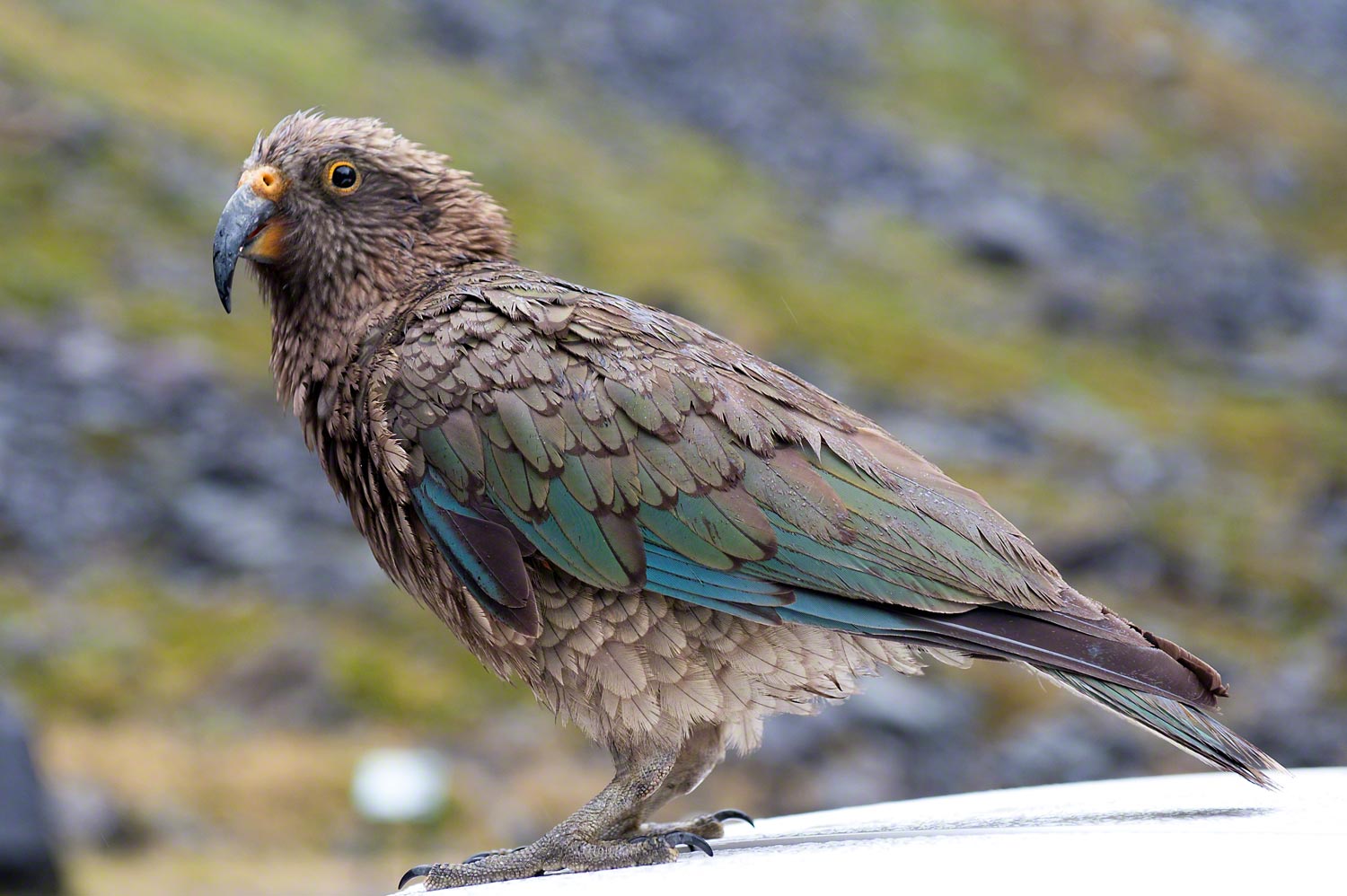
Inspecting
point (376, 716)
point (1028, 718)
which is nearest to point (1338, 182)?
point (1028, 718)

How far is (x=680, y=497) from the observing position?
190 inches

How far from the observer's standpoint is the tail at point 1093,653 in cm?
441

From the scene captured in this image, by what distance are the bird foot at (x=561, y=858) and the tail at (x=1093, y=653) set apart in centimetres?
79

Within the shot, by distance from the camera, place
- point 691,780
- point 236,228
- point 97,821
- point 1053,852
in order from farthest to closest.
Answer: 1. point 97,821
2. point 691,780
3. point 236,228
4. point 1053,852

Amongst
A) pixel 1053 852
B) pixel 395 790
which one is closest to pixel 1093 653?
pixel 1053 852

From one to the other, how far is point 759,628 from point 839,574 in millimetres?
341

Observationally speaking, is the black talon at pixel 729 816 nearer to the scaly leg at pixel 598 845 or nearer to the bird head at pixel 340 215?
the scaly leg at pixel 598 845

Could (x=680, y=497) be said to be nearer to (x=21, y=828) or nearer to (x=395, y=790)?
(x=395, y=790)

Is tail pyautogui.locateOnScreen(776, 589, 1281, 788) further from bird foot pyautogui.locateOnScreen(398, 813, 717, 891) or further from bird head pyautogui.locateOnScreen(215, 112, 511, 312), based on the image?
bird head pyautogui.locateOnScreen(215, 112, 511, 312)

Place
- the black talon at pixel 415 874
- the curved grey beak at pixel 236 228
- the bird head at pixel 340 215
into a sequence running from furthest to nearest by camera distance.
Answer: the bird head at pixel 340 215
the curved grey beak at pixel 236 228
the black talon at pixel 415 874

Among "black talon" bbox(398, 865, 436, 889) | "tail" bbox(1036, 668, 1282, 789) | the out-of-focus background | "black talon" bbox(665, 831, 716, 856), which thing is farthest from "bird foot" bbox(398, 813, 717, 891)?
the out-of-focus background

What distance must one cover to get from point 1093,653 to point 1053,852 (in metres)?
0.87

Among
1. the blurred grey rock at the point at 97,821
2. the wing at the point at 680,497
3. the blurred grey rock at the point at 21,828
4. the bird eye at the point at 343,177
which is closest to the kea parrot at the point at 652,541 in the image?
the wing at the point at 680,497

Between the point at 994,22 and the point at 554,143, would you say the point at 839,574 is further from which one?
the point at 994,22
